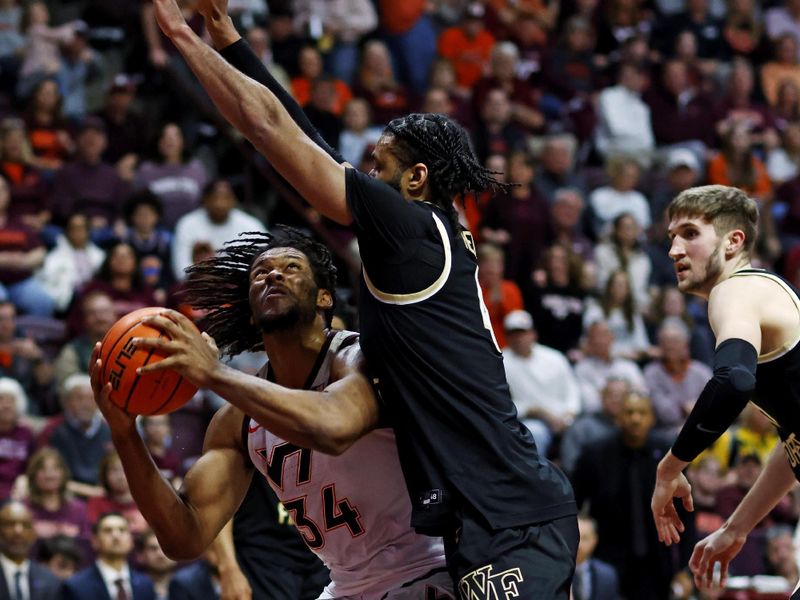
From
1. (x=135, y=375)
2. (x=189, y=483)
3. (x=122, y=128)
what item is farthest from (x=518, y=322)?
(x=135, y=375)

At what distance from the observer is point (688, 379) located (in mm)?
11625

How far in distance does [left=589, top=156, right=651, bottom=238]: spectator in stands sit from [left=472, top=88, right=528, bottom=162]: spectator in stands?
90cm

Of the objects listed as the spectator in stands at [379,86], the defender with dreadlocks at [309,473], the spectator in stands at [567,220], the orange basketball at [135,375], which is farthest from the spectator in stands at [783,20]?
the orange basketball at [135,375]

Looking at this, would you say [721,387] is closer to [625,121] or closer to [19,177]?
[19,177]

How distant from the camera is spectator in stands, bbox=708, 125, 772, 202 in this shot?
14.3 meters

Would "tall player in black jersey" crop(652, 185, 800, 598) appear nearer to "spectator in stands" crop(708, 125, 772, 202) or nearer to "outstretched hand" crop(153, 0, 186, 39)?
"outstretched hand" crop(153, 0, 186, 39)

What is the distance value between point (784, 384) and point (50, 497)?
5.58m

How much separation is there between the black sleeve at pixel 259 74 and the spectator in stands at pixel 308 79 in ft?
26.7

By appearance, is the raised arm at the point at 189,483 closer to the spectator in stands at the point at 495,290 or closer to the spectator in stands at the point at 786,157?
the spectator in stands at the point at 495,290

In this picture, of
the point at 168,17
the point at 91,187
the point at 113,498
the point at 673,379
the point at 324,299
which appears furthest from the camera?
the point at 673,379

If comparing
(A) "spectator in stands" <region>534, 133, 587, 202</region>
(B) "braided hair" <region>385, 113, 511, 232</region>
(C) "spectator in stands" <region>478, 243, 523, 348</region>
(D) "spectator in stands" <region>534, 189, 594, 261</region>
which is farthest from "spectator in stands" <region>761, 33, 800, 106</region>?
(B) "braided hair" <region>385, 113, 511, 232</region>

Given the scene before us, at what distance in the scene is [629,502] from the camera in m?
10.0

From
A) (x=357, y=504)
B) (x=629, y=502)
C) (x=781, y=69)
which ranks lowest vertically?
(x=629, y=502)

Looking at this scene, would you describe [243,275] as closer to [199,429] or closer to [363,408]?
[363,408]
